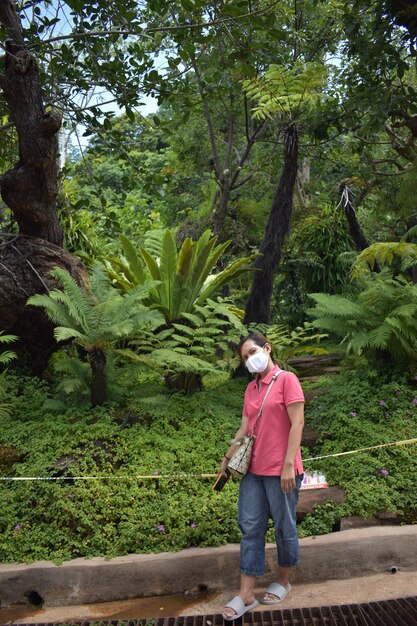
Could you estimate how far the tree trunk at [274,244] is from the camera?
6809mm

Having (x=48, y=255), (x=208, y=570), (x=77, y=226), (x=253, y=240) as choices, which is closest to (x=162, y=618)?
(x=208, y=570)

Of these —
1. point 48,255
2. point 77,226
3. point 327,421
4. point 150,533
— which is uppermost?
point 77,226

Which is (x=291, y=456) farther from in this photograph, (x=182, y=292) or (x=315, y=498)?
(x=182, y=292)

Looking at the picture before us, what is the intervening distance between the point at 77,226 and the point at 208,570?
18.4 feet

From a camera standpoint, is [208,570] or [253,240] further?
[253,240]

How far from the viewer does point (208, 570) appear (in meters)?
3.62

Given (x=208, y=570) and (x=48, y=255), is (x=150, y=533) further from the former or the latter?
(x=48, y=255)

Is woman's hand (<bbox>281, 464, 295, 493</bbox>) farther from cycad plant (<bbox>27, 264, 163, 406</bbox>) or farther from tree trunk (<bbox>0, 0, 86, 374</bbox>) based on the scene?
tree trunk (<bbox>0, 0, 86, 374</bbox>)

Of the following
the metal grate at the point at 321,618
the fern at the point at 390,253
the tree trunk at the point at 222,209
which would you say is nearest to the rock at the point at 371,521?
the metal grate at the point at 321,618

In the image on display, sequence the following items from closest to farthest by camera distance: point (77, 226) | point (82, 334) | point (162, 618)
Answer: point (162, 618) → point (82, 334) → point (77, 226)

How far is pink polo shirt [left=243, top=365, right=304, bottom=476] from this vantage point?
3197 mm

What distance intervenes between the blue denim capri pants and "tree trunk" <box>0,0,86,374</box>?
3.23 meters

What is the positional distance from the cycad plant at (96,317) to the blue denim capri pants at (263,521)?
1952 millimetres

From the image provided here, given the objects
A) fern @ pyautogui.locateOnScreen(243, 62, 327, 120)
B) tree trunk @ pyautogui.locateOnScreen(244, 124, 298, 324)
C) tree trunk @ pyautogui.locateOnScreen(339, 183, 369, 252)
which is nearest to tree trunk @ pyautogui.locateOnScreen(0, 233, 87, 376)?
tree trunk @ pyautogui.locateOnScreen(244, 124, 298, 324)
